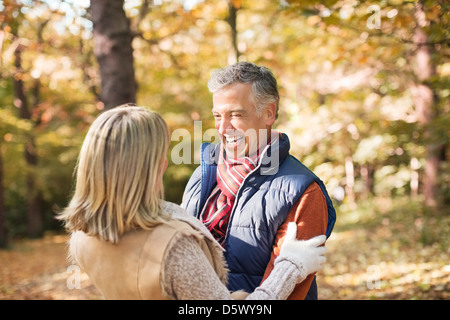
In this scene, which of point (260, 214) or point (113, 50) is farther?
point (113, 50)

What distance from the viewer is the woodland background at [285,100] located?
17.2 ft

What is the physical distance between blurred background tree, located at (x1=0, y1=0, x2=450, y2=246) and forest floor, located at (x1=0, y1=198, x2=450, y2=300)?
123 centimetres

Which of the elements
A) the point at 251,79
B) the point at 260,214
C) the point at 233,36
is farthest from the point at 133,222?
the point at 233,36

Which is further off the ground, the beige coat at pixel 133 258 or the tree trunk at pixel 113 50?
the tree trunk at pixel 113 50

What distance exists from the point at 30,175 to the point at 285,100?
8.77 meters

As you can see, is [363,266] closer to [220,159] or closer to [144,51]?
[220,159]

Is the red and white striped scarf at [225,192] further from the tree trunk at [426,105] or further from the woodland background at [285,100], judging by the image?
the tree trunk at [426,105]

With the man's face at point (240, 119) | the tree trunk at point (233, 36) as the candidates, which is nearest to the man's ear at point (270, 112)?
the man's face at point (240, 119)

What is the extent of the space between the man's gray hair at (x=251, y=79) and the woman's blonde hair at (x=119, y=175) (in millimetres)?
706

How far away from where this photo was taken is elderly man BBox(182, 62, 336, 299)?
79.5 inches

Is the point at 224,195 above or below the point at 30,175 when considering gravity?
above

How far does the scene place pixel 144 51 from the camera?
435 inches

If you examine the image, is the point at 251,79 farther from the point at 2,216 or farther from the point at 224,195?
the point at 2,216

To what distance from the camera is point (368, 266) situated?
6.93 metres
